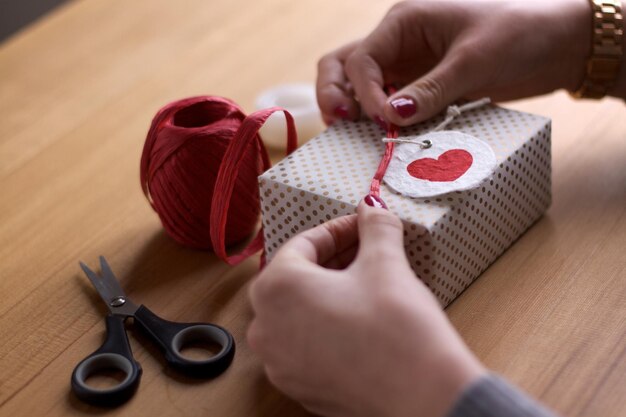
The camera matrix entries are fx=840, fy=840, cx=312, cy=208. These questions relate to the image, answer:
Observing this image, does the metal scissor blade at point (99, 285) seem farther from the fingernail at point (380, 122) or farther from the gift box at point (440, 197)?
the fingernail at point (380, 122)

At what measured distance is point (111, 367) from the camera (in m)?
0.67

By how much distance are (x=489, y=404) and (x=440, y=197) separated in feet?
0.74

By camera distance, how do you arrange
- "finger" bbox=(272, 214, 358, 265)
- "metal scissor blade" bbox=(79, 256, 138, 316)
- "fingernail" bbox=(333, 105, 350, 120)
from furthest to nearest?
1. "fingernail" bbox=(333, 105, 350, 120)
2. "metal scissor blade" bbox=(79, 256, 138, 316)
3. "finger" bbox=(272, 214, 358, 265)

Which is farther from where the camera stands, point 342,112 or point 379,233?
point 342,112

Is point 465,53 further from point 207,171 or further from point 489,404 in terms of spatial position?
point 489,404

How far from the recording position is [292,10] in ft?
4.08

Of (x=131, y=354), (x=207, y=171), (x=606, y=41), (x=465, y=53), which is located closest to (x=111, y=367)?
(x=131, y=354)

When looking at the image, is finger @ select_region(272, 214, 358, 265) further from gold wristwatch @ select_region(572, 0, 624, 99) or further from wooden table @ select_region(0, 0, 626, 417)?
gold wristwatch @ select_region(572, 0, 624, 99)

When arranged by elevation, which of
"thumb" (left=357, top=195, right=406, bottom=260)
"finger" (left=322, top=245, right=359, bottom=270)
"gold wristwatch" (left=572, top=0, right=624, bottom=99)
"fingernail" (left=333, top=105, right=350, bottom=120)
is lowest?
"gold wristwatch" (left=572, top=0, right=624, bottom=99)

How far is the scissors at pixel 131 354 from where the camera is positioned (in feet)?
2.08

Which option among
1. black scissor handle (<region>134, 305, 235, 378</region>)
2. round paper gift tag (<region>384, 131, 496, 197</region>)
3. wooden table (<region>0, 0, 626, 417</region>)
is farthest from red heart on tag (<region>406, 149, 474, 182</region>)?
black scissor handle (<region>134, 305, 235, 378</region>)

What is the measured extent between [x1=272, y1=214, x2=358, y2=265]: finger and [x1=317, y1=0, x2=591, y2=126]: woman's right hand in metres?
Result: 0.19

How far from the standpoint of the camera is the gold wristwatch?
87 cm

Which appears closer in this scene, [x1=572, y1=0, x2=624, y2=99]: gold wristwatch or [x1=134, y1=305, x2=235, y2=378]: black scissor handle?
[x1=134, y1=305, x2=235, y2=378]: black scissor handle
